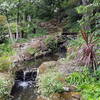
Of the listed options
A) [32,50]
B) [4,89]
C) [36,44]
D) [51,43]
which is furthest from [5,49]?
[4,89]

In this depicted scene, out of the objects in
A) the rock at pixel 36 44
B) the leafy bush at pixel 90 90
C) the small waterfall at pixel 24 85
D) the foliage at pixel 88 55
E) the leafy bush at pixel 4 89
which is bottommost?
the small waterfall at pixel 24 85

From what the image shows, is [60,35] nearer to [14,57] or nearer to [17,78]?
[14,57]

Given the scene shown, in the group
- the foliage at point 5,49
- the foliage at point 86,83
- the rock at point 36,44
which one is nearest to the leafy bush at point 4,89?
the foliage at point 86,83

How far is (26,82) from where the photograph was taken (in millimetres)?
9609

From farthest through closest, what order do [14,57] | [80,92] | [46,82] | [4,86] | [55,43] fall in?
1. [55,43]
2. [14,57]
3. [4,86]
4. [46,82]
5. [80,92]

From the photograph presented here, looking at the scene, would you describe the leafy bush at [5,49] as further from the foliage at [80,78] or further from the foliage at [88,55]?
the foliage at [88,55]

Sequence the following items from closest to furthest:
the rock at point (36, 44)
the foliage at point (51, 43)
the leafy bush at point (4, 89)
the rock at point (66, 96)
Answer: the rock at point (66, 96), the leafy bush at point (4, 89), the rock at point (36, 44), the foliage at point (51, 43)

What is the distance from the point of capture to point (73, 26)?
1941cm

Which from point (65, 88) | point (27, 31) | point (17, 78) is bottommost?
→ point (17, 78)

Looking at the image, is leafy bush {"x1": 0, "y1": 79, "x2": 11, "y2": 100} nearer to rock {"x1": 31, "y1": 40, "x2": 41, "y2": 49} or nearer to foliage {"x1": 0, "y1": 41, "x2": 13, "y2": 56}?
foliage {"x1": 0, "y1": 41, "x2": 13, "y2": 56}

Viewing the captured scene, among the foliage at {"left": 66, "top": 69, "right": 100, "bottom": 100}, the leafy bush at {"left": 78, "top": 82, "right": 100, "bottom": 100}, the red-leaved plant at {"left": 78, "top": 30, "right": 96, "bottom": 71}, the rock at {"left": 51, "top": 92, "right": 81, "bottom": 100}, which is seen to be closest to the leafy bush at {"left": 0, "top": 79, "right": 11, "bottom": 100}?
the rock at {"left": 51, "top": 92, "right": 81, "bottom": 100}

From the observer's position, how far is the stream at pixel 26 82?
812 centimetres

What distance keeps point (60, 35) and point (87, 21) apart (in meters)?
5.59

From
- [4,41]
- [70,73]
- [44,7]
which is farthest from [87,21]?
[44,7]
